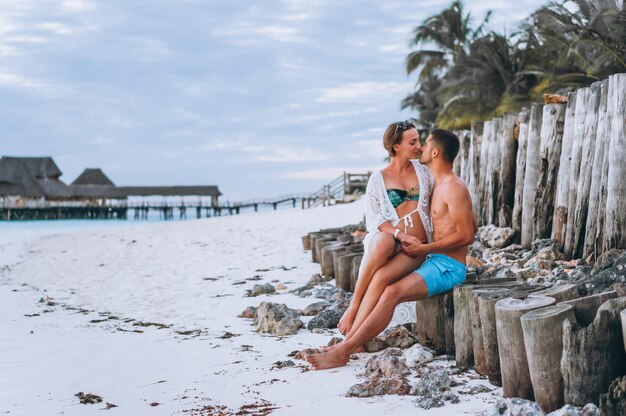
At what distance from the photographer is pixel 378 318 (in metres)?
4.77

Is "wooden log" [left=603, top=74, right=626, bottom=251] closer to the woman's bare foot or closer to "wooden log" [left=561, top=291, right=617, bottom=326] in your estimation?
the woman's bare foot

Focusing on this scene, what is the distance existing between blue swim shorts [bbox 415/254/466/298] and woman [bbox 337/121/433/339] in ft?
0.44

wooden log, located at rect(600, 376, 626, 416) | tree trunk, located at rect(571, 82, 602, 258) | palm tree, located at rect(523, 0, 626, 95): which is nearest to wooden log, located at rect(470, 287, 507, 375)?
wooden log, located at rect(600, 376, 626, 416)

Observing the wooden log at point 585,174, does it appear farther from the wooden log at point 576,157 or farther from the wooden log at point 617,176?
the wooden log at point 617,176

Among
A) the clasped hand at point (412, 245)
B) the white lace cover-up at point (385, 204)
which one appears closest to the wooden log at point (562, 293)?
the clasped hand at point (412, 245)

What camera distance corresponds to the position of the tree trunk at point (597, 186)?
21.9 feet

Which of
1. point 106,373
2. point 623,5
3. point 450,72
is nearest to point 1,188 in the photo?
point 450,72

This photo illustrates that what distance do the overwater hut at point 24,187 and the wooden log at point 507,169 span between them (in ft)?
205

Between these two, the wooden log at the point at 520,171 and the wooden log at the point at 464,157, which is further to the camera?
the wooden log at the point at 464,157

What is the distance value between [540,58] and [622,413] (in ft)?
93.9

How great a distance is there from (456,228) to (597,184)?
2.61 m

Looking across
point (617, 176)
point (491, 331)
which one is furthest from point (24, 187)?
point (491, 331)

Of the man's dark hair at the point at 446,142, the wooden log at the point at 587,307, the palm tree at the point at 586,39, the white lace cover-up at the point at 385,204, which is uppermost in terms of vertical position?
the palm tree at the point at 586,39

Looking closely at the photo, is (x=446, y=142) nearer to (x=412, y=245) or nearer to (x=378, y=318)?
(x=412, y=245)
